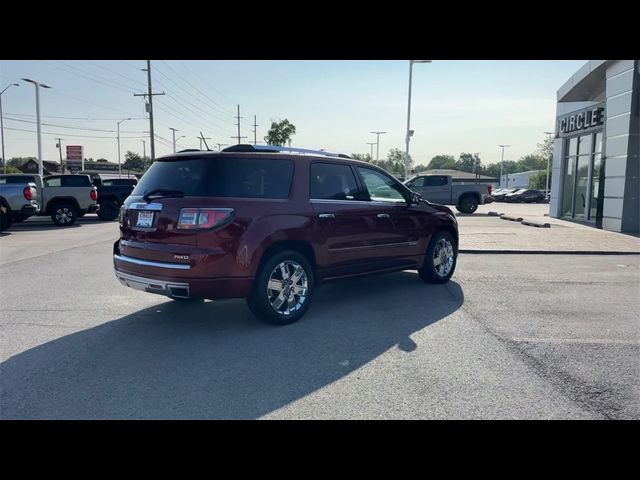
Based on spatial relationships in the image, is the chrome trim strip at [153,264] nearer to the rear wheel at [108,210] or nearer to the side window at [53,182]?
the side window at [53,182]

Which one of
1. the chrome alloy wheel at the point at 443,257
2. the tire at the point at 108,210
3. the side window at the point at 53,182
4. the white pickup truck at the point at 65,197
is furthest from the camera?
the tire at the point at 108,210

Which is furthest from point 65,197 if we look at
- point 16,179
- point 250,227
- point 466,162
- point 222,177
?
point 466,162

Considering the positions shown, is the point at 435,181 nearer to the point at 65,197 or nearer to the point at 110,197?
the point at 110,197

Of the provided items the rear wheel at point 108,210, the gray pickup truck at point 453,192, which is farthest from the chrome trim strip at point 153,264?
the gray pickup truck at point 453,192

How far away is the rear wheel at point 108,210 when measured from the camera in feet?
67.2

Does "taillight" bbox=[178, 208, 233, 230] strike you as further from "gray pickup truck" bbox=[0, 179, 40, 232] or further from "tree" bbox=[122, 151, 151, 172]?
"tree" bbox=[122, 151, 151, 172]

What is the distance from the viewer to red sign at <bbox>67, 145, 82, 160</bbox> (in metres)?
64.2

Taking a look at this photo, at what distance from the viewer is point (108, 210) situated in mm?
20531

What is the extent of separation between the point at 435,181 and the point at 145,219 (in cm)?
2096

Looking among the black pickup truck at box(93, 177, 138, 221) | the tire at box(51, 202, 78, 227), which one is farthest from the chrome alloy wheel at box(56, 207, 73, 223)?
the black pickup truck at box(93, 177, 138, 221)

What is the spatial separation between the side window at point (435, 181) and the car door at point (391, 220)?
17.8 meters
